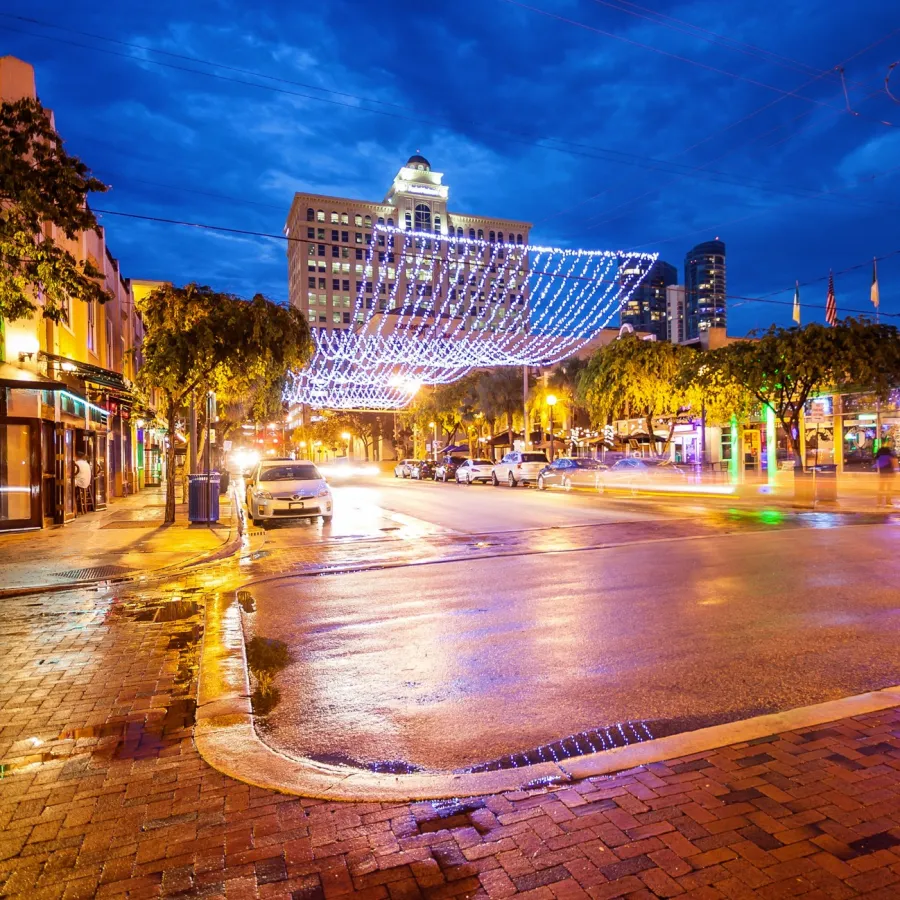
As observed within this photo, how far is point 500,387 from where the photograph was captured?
163ft

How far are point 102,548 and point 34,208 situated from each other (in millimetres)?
6101

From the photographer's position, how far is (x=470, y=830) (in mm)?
3311

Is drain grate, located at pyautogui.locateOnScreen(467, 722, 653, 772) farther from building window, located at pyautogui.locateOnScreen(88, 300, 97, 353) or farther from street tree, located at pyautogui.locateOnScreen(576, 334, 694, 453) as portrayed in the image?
street tree, located at pyautogui.locateOnScreen(576, 334, 694, 453)

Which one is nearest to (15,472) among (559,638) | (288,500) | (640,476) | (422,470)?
(288,500)

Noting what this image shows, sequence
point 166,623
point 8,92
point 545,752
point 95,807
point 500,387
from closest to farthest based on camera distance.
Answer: point 95,807
point 545,752
point 166,623
point 8,92
point 500,387

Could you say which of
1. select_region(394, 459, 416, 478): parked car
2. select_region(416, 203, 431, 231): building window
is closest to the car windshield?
select_region(394, 459, 416, 478): parked car

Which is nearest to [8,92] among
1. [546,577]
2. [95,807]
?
[546,577]

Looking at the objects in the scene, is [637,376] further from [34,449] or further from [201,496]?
[34,449]

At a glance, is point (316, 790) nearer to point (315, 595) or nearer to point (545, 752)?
point (545, 752)

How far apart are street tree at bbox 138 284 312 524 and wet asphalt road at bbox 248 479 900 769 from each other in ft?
18.5

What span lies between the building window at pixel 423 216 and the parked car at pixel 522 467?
252 feet

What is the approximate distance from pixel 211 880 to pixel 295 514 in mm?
15095

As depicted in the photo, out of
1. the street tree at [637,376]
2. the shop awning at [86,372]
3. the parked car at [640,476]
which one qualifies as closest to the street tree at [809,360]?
the parked car at [640,476]

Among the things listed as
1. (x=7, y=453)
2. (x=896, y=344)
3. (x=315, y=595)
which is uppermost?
(x=896, y=344)
